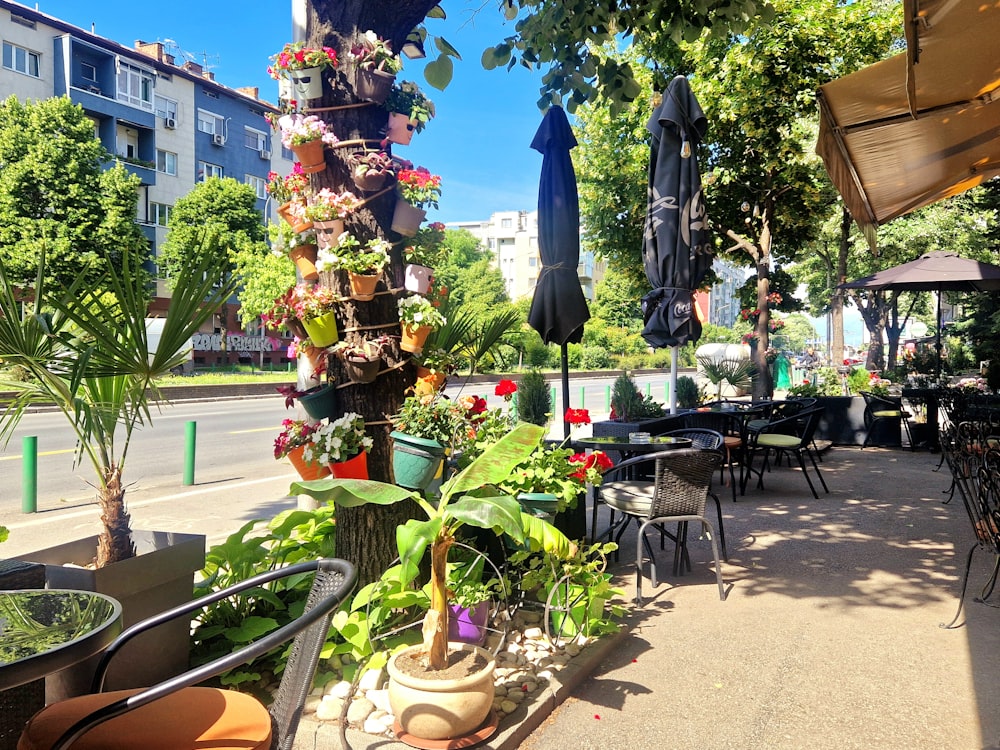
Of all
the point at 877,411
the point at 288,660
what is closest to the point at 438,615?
the point at 288,660

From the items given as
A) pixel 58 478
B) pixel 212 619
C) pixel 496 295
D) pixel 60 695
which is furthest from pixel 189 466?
pixel 496 295

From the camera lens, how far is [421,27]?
4996 mm

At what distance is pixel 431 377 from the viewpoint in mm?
3961

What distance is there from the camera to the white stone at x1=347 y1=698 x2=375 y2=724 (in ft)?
9.71

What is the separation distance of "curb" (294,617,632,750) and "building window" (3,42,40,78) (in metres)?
40.2

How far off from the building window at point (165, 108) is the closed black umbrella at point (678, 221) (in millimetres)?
41021

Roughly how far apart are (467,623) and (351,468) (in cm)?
96

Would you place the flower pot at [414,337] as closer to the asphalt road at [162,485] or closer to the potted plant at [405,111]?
the asphalt road at [162,485]

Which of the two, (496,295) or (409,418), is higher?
(496,295)

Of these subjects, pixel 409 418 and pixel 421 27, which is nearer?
pixel 409 418

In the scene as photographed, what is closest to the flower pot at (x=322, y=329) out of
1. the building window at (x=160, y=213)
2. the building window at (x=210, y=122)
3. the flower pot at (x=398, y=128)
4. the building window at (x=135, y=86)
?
the flower pot at (x=398, y=128)

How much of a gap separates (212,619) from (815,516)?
17.7ft

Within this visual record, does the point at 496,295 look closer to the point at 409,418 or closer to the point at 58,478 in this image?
the point at 58,478

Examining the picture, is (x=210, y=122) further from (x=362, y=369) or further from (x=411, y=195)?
(x=362, y=369)
